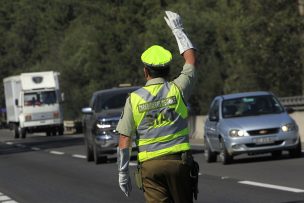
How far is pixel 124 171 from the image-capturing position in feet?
21.8

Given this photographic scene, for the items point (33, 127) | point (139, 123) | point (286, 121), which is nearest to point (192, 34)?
point (33, 127)

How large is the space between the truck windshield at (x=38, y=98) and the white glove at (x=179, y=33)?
4513 centimetres

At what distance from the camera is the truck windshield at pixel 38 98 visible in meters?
52.0

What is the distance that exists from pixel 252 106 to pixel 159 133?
13971 millimetres

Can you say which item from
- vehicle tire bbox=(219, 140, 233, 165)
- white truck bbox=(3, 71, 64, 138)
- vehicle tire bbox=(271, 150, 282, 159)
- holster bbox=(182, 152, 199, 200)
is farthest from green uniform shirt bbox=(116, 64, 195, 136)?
white truck bbox=(3, 71, 64, 138)

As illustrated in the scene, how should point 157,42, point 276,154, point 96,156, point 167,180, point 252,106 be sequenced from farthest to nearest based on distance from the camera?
1. point 157,42
2. point 96,156
3. point 276,154
4. point 252,106
5. point 167,180

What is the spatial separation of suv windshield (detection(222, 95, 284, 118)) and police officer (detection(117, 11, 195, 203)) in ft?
44.9

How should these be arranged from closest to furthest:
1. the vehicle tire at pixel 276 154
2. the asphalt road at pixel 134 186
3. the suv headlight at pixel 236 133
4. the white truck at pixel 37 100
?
the asphalt road at pixel 134 186
the suv headlight at pixel 236 133
the vehicle tire at pixel 276 154
the white truck at pixel 37 100

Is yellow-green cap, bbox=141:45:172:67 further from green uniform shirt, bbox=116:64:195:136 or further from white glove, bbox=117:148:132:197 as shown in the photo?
white glove, bbox=117:148:132:197

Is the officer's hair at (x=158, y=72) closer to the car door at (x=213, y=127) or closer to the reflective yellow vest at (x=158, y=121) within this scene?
the reflective yellow vest at (x=158, y=121)

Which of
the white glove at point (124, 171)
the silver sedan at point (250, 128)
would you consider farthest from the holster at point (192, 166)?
the silver sedan at point (250, 128)

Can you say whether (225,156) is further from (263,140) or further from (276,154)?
(276,154)

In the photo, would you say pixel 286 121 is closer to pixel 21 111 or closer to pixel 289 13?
pixel 289 13

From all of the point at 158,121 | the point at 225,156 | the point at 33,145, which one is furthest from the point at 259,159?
the point at 33,145
